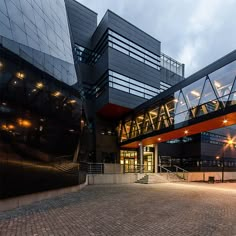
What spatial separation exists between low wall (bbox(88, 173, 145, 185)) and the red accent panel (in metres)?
7.82

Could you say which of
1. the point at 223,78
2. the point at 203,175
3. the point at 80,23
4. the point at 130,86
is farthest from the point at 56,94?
the point at 203,175

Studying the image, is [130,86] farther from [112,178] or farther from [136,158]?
[112,178]

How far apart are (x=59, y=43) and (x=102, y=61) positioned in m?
12.3

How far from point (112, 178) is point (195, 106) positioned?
435 inches

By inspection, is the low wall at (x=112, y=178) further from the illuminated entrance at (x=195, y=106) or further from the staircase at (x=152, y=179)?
the illuminated entrance at (x=195, y=106)

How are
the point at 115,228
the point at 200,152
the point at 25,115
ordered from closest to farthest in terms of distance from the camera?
the point at 115,228 < the point at 25,115 < the point at 200,152

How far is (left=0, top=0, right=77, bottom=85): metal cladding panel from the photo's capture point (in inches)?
349

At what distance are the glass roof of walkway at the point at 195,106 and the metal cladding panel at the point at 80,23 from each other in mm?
13928

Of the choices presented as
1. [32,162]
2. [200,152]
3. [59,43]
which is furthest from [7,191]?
[200,152]

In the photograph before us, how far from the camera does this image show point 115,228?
605cm

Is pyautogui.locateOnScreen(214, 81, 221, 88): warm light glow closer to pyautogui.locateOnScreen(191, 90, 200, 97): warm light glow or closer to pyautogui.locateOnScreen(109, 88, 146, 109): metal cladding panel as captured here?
pyautogui.locateOnScreen(191, 90, 200, 97): warm light glow

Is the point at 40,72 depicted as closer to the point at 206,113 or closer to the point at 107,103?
the point at 206,113

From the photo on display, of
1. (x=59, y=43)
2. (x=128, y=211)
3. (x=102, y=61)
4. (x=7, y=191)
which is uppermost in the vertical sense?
(x=102, y=61)

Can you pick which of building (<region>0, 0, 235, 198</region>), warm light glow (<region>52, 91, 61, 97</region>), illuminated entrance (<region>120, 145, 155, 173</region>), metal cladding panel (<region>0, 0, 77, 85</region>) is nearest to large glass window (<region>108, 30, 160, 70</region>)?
building (<region>0, 0, 235, 198</region>)
